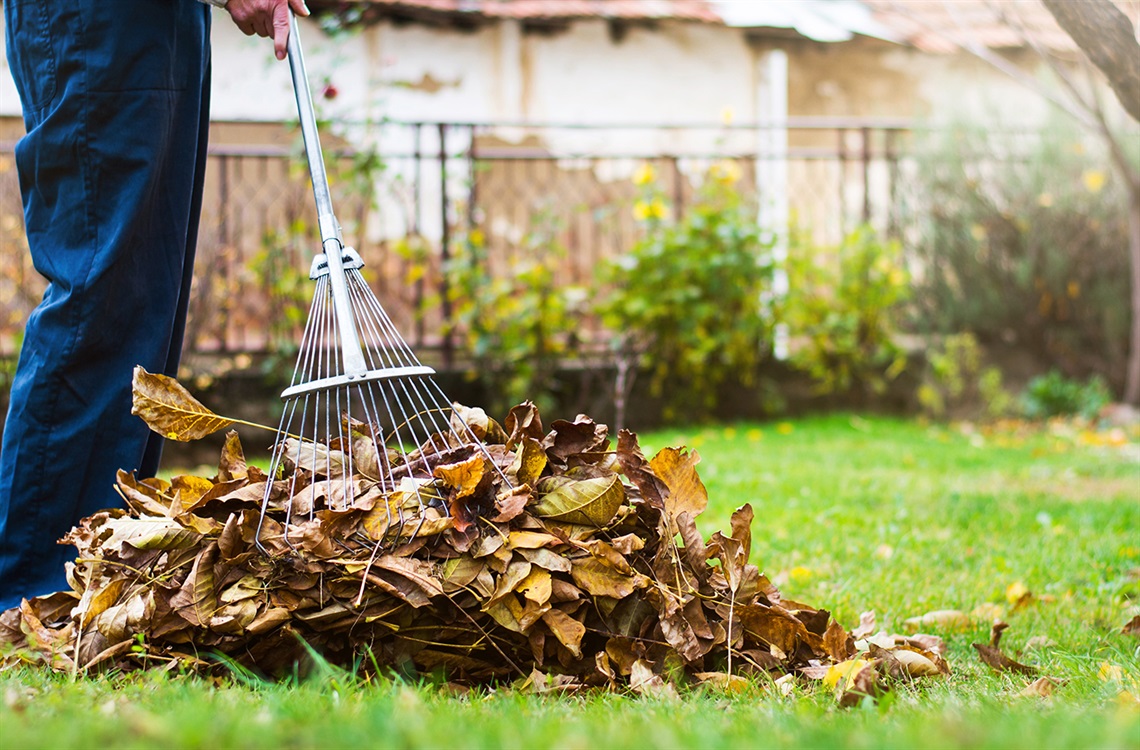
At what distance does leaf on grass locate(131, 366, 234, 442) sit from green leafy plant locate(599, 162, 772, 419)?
12.9 feet

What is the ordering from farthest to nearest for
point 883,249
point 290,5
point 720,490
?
point 883,249 → point 720,490 → point 290,5

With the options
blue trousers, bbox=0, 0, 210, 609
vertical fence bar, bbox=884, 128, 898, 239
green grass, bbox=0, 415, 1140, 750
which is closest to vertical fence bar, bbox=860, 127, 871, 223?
vertical fence bar, bbox=884, 128, 898, 239

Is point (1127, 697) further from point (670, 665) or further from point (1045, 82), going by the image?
point (1045, 82)

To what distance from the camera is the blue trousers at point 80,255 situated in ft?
6.23

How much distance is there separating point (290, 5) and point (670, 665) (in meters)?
1.41

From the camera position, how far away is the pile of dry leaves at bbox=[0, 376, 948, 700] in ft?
5.09

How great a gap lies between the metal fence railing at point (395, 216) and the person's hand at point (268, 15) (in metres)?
3.42

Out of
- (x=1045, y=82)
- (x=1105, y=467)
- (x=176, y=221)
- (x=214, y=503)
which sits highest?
(x=1045, y=82)

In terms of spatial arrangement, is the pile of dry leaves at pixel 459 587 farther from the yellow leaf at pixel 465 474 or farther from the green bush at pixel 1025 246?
the green bush at pixel 1025 246

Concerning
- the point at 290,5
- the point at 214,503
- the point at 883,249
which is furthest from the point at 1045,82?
the point at 214,503

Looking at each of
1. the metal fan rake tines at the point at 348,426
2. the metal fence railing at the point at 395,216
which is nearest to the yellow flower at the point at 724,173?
the metal fence railing at the point at 395,216

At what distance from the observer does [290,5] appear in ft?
6.66

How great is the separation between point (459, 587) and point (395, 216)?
21.9 feet

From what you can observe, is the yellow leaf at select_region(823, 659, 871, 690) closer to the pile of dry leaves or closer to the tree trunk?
the pile of dry leaves
